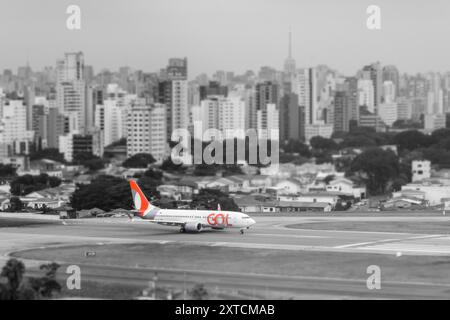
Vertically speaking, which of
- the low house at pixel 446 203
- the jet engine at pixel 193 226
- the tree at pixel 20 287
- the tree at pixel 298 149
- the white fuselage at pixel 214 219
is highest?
the tree at pixel 20 287

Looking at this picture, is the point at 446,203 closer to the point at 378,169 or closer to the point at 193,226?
the point at 378,169

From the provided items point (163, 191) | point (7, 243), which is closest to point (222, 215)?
point (7, 243)

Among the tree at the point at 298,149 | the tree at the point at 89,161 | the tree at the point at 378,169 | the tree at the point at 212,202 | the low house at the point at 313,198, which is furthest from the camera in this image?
the tree at the point at 298,149

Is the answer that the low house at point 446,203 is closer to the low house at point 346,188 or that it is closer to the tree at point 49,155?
the low house at point 346,188

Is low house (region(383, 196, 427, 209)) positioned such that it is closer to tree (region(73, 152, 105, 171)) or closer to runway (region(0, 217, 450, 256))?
runway (region(0, 217, 450, 256))

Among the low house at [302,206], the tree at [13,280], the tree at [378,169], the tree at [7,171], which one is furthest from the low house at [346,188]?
the tree at [13,280]

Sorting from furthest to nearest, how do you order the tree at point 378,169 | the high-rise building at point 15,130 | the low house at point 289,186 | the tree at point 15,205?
the high-rise building at point 15,130 < the tree at point 378,169 < the low house at point 289,186 < the tree at point 15,205

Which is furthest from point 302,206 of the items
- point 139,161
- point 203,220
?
point 139,161
